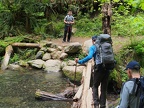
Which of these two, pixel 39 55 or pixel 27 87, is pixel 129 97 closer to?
pixel 27 87

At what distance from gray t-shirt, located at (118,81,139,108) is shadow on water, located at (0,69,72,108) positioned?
551 cm

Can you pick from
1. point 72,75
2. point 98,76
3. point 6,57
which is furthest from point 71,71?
point 98,76

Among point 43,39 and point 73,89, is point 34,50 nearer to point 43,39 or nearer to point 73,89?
point 43,39

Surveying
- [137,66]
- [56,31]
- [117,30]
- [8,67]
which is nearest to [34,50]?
[8,67]

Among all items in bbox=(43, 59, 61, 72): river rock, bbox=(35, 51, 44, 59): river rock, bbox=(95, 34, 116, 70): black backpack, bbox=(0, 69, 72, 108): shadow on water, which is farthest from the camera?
bbox=(35, 51, 44, 59): river rock

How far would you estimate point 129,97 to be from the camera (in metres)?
3.91

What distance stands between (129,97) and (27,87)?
25.9ft

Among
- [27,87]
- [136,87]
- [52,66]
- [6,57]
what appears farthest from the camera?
[6,57]

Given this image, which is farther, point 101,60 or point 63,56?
point 63,56

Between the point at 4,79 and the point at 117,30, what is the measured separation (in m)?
8.60

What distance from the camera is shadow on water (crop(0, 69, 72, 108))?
9.48m

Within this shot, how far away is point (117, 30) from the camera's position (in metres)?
17.8

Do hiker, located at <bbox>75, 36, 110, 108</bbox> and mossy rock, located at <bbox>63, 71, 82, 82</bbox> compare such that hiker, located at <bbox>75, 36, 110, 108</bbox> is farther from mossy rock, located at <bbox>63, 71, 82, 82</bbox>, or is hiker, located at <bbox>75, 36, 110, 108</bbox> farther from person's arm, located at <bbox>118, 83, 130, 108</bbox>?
mossy rock, located at <bbox>63, 71, 82, 82</bbox>

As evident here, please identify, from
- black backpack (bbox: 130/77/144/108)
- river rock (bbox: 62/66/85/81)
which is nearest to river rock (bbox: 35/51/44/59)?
river rock (bbox: 62/66/85/81)
